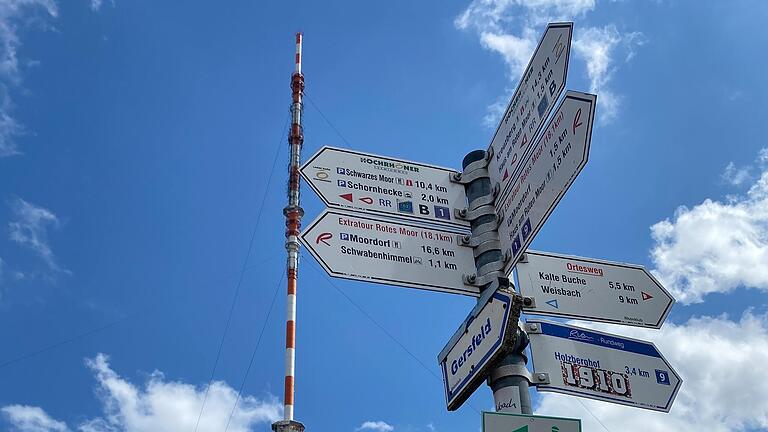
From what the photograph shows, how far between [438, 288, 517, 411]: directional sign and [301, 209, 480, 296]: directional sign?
1.98ft

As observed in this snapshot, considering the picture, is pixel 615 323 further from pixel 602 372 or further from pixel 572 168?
pixel 572 168

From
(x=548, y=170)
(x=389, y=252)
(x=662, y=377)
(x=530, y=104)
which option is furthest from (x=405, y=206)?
(x=662, y=377)

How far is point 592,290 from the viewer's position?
5.43 metres

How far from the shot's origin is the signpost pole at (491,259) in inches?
177

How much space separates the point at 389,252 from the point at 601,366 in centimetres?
163

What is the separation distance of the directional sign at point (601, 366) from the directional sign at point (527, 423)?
98 centimetres

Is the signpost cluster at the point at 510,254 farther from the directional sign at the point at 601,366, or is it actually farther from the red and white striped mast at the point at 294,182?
the red and white striped mast at the point at 294,182

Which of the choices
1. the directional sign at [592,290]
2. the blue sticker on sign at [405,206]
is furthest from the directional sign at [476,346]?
the blue sticker on sign at [405,206]

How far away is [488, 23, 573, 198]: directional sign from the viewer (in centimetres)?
451

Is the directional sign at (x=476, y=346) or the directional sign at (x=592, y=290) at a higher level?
the directional sign at (x=592, y=290)

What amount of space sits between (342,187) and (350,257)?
68 centimetres

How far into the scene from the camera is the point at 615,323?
5332 millimetres

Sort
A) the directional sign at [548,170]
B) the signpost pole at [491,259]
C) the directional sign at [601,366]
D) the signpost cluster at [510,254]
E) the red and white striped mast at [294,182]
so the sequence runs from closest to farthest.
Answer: the directional sign at [548,170]
the signpost cluster at [510,254]
the signpost pole at [491,259]
the directional sign at [601,366]
the red and white striped mast at [294,182]

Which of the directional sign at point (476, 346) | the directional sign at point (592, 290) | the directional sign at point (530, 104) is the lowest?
the directional sign at point (476, 346)
